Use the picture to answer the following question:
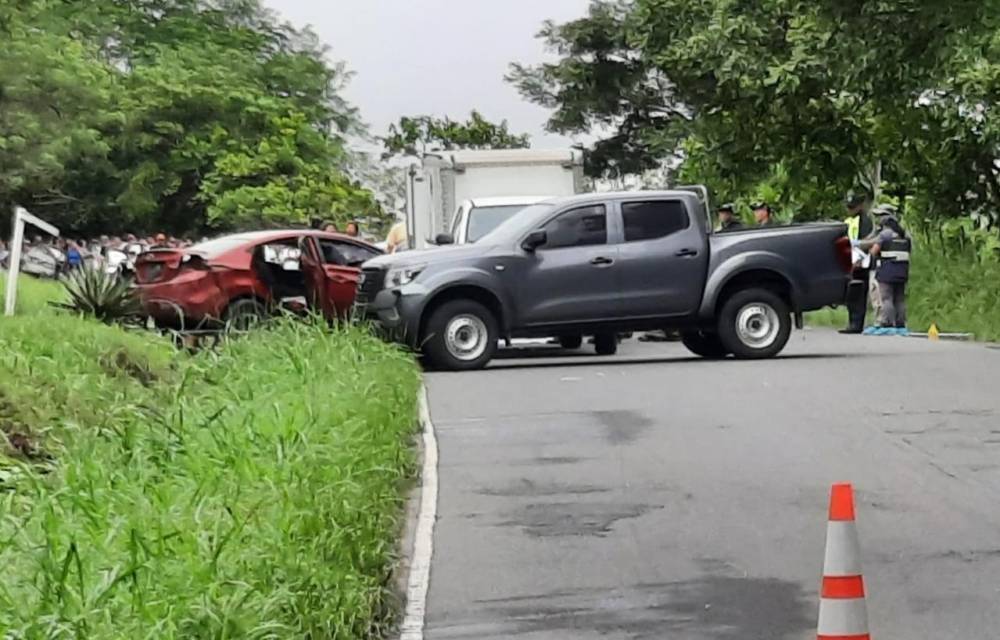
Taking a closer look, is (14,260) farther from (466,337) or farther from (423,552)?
(423,552)

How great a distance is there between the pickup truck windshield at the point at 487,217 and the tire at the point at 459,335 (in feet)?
10.5

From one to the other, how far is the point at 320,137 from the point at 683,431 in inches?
1872

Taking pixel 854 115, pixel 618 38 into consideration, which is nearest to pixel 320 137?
pixel 618 38

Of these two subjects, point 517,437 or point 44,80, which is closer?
point 517,437

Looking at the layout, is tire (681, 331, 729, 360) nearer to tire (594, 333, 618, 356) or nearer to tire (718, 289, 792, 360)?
tire (718, 289, 792, 360)

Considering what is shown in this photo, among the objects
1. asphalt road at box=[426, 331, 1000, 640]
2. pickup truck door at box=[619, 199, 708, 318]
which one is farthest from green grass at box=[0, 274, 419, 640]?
pickup truck door at box=[619, 199, 708, 318]

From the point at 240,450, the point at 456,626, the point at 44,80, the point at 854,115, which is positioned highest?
the point at 44,80

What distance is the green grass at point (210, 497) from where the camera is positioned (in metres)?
6.04

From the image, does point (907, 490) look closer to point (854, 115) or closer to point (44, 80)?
point (854, 115)

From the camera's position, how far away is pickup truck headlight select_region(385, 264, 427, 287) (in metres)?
18.7

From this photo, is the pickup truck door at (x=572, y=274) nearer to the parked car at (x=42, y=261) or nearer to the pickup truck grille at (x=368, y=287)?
the pickup truck grille at (x=368, y=287)

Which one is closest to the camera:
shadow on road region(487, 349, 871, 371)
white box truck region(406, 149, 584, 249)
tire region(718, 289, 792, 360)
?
tire region(718, 289, 792, 360)

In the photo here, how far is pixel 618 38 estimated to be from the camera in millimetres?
50219

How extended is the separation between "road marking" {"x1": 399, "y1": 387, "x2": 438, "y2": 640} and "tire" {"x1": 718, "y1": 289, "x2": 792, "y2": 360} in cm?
685
